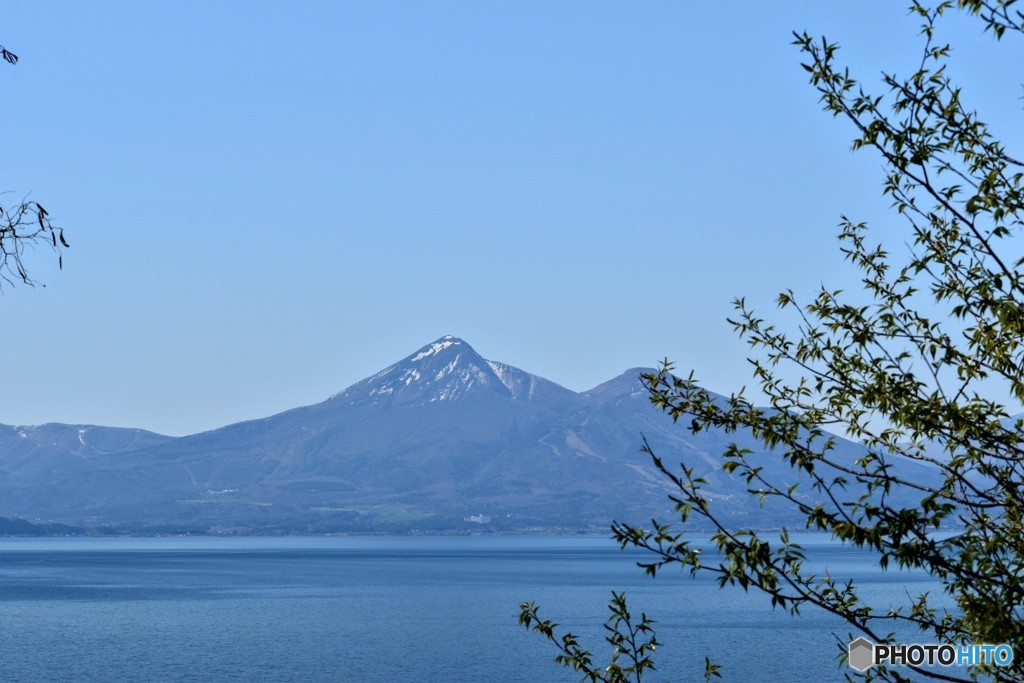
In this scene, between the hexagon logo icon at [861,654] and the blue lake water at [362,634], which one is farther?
the blue lake water at [362,634]

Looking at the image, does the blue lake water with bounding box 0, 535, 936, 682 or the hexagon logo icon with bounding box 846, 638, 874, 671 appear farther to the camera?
the blue lake water with bounding box 0, 535, 936, 682

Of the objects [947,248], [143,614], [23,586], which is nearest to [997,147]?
Answer: [947,248]

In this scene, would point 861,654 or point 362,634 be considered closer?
point 861,654

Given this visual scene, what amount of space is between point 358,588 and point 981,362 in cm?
17795

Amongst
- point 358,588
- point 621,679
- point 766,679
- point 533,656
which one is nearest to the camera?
point 621,679

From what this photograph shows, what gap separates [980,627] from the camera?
895 cm

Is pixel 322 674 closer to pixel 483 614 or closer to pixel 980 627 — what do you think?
pixel 483 614

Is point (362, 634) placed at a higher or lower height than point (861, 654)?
lower

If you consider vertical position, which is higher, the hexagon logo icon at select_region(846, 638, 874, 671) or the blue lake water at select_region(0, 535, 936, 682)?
the hexagon logo icon at select_region(846, 638, 874, 671)

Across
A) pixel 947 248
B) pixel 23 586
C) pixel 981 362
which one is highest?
pixel 947 248

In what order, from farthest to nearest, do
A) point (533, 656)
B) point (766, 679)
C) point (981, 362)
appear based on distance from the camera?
point (533, 656) < point (766, 679) < point (981, 362)

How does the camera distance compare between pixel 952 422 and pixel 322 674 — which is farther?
pixel 322 674

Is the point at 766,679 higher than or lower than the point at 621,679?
lower

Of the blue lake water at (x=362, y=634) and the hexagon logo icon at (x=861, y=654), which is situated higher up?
the hexagon logo icon at (x=861, y=654)
